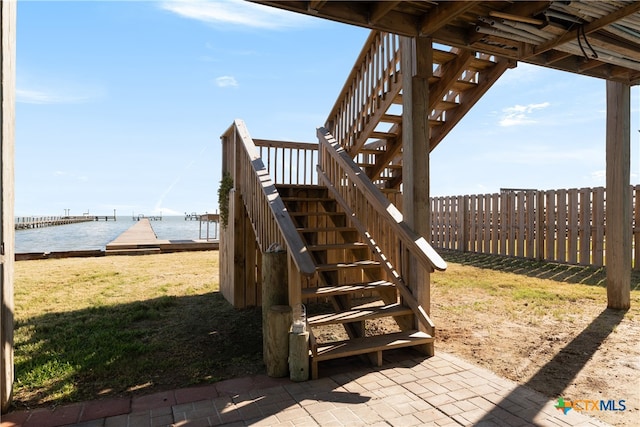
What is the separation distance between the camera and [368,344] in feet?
11.0

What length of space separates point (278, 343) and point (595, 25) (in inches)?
155

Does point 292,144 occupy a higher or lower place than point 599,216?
higher

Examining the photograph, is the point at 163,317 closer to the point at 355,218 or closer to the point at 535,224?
the point at 355,218

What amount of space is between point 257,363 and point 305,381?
0.60 m

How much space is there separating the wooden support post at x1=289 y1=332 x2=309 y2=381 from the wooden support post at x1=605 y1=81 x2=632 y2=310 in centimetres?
448

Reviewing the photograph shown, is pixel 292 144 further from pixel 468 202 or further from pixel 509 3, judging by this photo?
pixel 468 202

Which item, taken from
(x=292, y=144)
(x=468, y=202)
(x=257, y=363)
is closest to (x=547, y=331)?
(x=257, y=363)

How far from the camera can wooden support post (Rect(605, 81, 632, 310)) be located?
4.87 m

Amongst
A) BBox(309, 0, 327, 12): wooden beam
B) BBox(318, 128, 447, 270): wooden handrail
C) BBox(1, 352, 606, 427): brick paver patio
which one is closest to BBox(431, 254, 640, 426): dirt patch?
BBox(1, 352, 606, 427): brick paver patio

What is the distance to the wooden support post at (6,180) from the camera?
2432mm

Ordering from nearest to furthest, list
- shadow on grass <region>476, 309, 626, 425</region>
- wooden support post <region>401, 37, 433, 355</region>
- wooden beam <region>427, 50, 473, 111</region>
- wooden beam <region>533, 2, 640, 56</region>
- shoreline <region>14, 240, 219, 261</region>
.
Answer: shadow on grass <region>476, 309, 626, 425</region> → wooden beam <region>533, 2, 640, 56</region> → wooden support post <region>401, 37, 433, 355</region> → wooden beam <region>427, 50, 473, 111</region> → shoreline <region>14, 240, 219, 261</region>

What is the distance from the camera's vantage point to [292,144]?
6.66 m

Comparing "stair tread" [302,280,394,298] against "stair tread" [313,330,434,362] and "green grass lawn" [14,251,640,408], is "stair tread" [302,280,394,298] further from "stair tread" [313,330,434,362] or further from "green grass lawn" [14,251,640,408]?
"green grass lawn" [14,251,640,408]

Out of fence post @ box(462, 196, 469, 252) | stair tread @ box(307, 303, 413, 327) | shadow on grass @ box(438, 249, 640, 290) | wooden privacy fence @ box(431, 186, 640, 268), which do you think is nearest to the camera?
stair tread @ box(307, 303, 413, 327)
